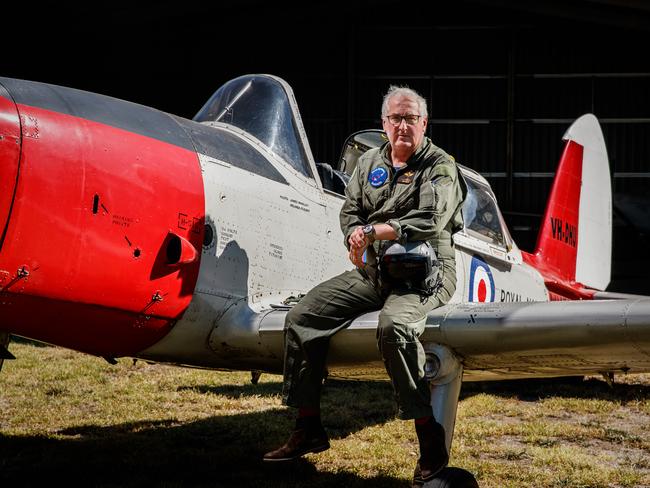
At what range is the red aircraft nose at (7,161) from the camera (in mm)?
2846

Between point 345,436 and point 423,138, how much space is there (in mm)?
2501

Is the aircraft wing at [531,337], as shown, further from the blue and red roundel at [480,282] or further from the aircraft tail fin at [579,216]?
the aircraft tail fin at [579,216]

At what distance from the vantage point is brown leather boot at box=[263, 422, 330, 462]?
3049 millimetres

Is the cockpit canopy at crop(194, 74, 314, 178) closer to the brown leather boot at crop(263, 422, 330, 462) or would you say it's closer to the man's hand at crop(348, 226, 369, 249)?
the man's hand at crop(348, 226, 369, 249)

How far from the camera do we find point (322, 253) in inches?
167

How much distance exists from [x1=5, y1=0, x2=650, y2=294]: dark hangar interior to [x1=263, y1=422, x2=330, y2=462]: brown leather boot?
14.4 metres

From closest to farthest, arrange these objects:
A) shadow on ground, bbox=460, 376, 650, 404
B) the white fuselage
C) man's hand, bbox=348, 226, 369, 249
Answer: man's hand, bbox=348, 226, 369, 249 < the white fuselage < shadow on ground, bbox=460, 376, 650, 404

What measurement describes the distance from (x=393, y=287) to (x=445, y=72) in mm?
15439

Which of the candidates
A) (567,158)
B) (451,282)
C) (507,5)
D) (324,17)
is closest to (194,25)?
(324,17)

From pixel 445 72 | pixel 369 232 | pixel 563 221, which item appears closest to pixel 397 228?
pixel 369 232

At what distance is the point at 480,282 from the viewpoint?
551 centimetres

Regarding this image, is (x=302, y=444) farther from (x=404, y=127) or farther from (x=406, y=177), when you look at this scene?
(x=404, y=127)

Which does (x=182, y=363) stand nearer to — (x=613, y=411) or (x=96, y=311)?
(x=96, y=311)

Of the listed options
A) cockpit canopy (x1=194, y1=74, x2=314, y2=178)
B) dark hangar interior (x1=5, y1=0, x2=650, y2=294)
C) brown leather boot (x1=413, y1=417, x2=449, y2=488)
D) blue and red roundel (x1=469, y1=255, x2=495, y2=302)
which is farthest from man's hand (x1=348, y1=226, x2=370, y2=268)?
dark hangar interior (x1=5, y1=0, x2=650, y2=294)
